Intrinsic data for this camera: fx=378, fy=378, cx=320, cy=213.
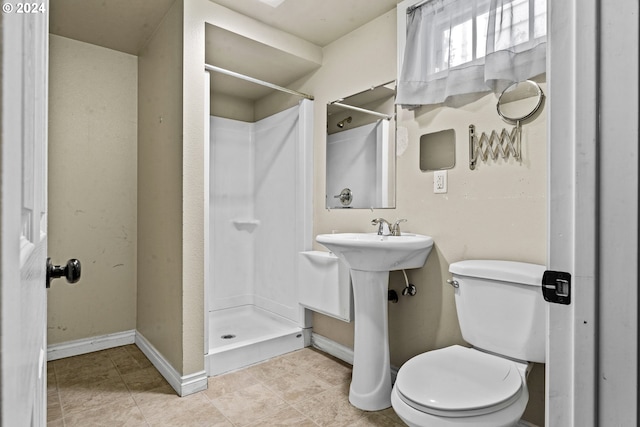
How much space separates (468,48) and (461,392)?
157cm

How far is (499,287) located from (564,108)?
1035mm

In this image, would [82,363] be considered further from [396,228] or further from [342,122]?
[342,122]

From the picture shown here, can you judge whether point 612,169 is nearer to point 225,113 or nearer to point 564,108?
point 564,108

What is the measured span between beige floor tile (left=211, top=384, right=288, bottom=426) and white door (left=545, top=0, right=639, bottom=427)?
1494 mm

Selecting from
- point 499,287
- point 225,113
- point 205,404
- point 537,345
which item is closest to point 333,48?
point 225,113

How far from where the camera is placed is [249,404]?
6.42ft

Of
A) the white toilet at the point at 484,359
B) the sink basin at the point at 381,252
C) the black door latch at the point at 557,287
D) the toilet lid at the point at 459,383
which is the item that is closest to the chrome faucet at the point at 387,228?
the sink basin at the point at 381,252

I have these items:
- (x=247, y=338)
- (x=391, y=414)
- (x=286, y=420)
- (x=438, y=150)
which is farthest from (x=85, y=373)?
(x=438, y=150)

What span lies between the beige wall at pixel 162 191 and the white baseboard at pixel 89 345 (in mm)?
131

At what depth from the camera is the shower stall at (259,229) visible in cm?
278

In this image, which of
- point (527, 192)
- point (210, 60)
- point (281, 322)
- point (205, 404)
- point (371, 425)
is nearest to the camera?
point (527, 192)

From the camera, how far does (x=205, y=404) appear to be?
1963 millimetres

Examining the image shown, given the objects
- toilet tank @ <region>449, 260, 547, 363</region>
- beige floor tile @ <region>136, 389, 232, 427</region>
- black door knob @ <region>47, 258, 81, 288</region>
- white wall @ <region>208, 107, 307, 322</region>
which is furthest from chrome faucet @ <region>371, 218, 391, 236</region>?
black door knob @ <region>47, 258, 81, 288</region>

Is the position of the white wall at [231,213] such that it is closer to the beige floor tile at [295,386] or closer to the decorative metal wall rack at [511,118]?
the beige floor tile at [295,386]
